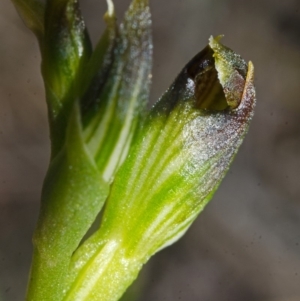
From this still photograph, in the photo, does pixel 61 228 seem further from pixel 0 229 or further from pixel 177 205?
pixel 0 229

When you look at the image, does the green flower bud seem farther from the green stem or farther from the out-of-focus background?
the out-of-focus background

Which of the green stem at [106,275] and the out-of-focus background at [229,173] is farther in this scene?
the out-of-focus background at [229,173]

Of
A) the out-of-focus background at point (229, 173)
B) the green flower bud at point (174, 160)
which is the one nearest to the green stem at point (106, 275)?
the green flower bud at point (174, 160)

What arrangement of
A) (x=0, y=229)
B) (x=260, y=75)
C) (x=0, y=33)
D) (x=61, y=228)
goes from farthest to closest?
(x=260, y=75)
(x=0, y=33)
(x=0, y=229)
(x=61, y=228)

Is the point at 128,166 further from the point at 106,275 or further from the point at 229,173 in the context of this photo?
the point at 229,173

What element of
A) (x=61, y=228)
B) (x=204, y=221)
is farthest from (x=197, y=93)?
(x=204, y=221)

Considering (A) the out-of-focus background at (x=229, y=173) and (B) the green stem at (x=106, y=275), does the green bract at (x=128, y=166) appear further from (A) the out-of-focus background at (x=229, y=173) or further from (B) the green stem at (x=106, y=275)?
(A) the out-of-focus background at (x=229, y=173)
